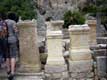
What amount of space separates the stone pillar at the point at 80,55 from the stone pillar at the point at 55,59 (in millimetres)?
204

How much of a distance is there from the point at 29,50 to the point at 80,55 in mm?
1041

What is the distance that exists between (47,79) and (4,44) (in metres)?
1.12

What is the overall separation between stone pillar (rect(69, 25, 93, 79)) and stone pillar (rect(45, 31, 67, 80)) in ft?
0.67

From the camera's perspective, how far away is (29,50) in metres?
7.96

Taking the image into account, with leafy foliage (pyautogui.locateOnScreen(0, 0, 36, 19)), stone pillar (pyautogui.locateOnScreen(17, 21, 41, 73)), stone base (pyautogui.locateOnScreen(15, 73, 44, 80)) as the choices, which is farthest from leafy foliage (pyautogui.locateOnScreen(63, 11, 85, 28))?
stone base (pyautogui.locateOnScreen(15, 73, 44, 80))

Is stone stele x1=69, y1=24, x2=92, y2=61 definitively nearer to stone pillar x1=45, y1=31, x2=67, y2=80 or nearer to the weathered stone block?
the weathered stone block

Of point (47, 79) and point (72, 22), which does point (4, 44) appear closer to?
point (47, 79)

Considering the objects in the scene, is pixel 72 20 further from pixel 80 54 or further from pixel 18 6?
pixel 80 54

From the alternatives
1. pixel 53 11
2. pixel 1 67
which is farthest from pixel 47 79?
pixel 53 11

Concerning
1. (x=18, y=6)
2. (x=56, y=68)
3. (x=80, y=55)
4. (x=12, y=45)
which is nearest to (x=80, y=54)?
(x=80, y=55)

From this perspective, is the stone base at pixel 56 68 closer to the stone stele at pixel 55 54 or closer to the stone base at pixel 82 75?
the stone stele at pixel 55 54

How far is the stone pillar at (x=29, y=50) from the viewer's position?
795cm

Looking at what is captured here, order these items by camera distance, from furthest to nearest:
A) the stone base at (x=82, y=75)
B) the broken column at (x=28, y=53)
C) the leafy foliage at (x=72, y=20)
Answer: the leafy foliage at (x=72, y=20) → the broken column at (x=28, y=53) → the stone base at (x=82, y=75)

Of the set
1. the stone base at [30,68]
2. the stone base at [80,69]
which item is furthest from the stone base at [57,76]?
the stone base at [30,68]
